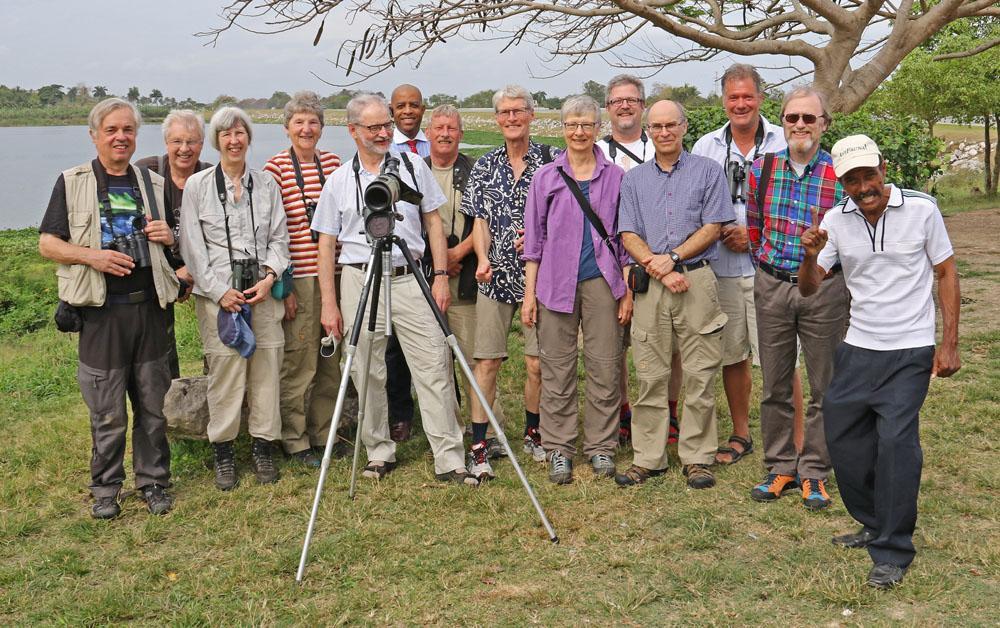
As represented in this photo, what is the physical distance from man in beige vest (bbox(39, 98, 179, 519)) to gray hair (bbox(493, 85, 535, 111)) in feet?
6.36

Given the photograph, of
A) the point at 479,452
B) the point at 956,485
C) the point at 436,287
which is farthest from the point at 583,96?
the point at 956,485

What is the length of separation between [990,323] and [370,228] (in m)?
6.01

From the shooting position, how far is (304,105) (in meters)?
5.50

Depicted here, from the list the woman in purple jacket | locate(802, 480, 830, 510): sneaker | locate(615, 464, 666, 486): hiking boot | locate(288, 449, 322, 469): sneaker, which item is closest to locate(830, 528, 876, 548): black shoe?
locate(802, 480, 830, 510): sneaker

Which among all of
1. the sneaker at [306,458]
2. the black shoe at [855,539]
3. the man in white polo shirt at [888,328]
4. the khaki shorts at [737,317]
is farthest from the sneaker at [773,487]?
the sneaker at [306,458]

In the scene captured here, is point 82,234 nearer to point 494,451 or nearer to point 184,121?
point 184,121

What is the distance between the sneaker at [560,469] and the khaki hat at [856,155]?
226cm

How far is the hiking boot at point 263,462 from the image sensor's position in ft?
17.5

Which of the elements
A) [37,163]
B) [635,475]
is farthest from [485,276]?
[37,163]

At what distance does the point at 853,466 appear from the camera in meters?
3.99

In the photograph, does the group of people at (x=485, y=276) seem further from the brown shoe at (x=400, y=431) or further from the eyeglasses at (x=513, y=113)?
the brown shoe at (x=400, y=431)

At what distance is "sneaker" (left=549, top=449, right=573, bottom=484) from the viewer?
5.19 metres

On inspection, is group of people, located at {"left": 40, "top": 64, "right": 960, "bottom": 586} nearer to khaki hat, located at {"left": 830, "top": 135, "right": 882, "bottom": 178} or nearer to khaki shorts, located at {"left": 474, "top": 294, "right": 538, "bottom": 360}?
khaki shorts, located at {"left": 474, "top": 294, "right": 538, "bottom": 360}

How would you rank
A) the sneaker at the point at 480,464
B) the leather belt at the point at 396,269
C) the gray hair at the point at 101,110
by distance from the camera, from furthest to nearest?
the sneaker at the point at 480,464 < the leather belt at the point at 396,269 < the gray hair at the point at 101,110
